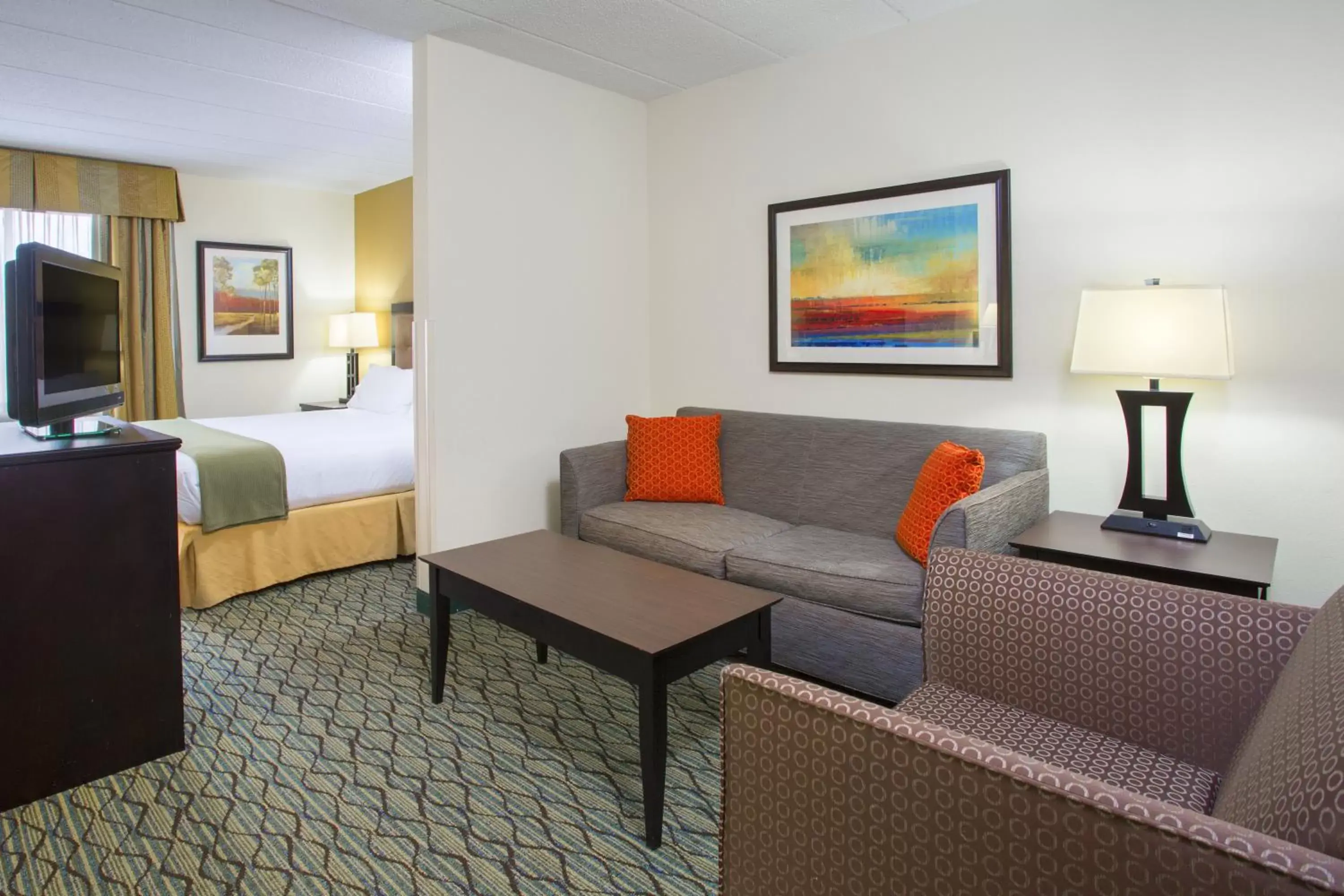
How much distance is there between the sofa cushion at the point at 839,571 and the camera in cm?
244

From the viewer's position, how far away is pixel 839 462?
3.22m

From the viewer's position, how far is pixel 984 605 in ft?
5.48

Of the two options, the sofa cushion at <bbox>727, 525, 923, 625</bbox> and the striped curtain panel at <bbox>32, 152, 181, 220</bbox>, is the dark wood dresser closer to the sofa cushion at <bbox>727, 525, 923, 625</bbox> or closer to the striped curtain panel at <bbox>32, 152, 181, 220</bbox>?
the sofa cushion at <bbox>727, 525, 923, 625</bbox>

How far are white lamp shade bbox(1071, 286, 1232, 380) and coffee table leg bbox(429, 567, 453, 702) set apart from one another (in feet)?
6.81

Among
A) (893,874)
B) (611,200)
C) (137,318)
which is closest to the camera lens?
(893,874)

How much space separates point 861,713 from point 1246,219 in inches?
89.0

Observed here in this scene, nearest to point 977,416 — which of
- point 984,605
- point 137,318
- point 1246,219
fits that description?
point 1246,219

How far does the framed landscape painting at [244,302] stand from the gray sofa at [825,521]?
3.97 m

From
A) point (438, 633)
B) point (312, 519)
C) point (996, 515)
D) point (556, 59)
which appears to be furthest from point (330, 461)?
point (996, 515)

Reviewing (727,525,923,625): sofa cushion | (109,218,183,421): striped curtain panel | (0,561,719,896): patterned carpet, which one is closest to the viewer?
(0,561,719,896): patterned carpet

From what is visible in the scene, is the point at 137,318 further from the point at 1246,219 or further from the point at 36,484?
the point at 1246,219

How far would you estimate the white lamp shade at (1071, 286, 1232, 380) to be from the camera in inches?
86.0

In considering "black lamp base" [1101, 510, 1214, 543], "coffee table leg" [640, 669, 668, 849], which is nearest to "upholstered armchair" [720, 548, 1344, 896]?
"coffee table leg" [640, 669, 668, 849]

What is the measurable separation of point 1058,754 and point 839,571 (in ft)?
3.79
